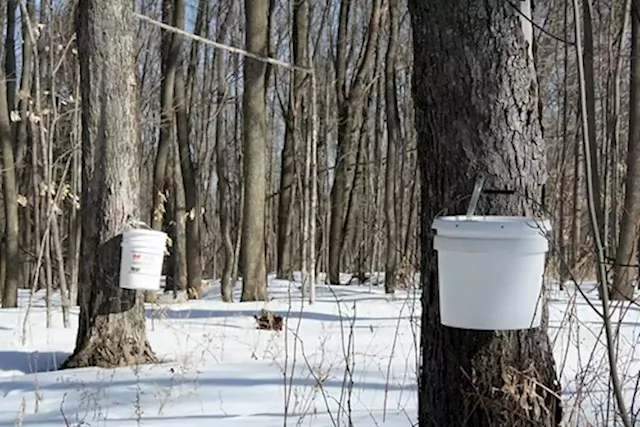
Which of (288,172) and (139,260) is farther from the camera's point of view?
(288,172)

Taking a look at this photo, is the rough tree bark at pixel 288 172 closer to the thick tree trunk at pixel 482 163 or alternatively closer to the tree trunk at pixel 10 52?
the tree trunk at pixel 10 52

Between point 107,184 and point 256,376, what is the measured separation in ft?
5.35

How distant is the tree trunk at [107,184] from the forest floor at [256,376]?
270 mm

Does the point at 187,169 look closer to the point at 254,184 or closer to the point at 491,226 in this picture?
the point at 254,184

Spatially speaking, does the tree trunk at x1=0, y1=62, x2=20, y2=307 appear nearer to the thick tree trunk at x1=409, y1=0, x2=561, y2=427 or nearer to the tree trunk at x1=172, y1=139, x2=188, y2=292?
the tree trunk at x1=172, y1=139, x2=188, y2=292

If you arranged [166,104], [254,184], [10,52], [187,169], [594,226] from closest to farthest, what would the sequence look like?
[594,226] → [254,184] → [166,104] → [187,169] → [10,52]

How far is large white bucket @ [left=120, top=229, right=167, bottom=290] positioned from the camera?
4500 mm

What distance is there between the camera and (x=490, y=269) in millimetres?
1816

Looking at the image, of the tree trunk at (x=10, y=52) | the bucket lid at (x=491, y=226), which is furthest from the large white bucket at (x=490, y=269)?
the tree trunk at (x=10, y=52)

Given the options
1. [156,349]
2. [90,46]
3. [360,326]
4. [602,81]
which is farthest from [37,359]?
[602,81]

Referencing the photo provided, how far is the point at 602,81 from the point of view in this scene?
15508 mm

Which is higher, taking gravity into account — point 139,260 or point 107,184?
point 107,184

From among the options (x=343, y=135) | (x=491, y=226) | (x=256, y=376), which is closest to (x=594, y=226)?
(x=491, y=226)

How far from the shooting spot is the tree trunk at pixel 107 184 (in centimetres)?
462
